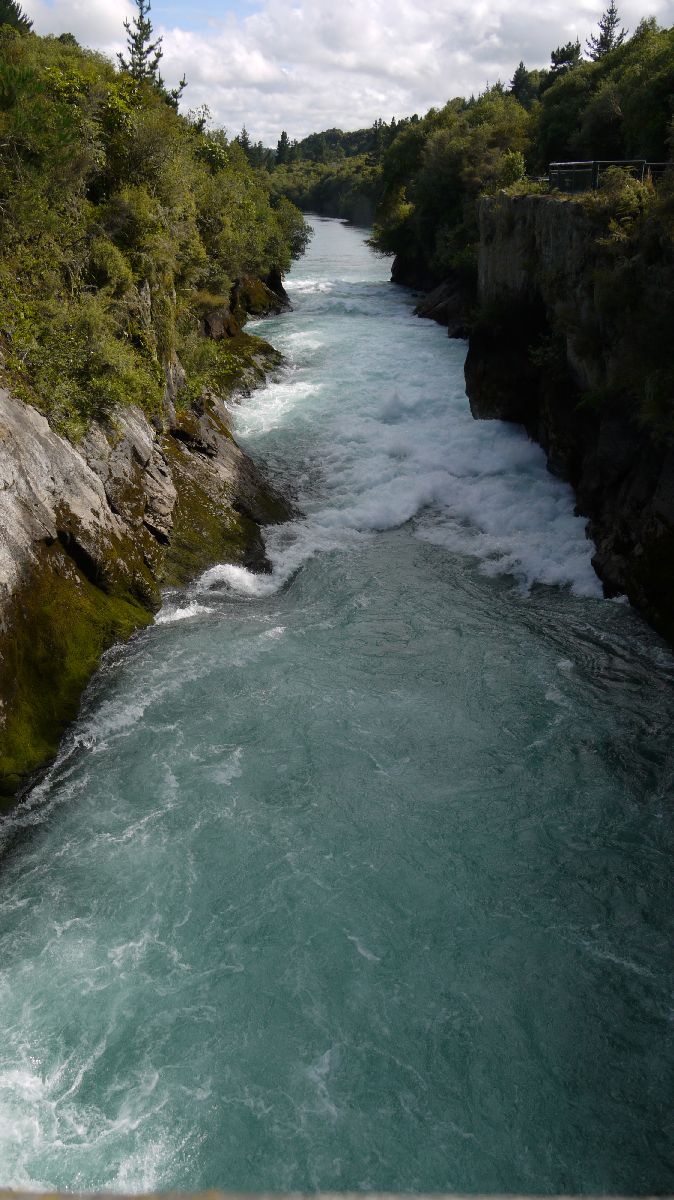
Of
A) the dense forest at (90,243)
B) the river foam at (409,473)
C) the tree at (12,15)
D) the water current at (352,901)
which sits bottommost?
→ the water current at (352,901)

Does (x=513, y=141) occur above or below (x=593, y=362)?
above

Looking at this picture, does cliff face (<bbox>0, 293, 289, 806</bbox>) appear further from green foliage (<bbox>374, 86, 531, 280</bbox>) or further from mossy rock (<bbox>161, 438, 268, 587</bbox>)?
green foliage (<bbox>374, 86, 531, 280</bbox>)

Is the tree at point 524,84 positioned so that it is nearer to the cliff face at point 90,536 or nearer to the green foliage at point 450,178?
the green foliage at point 450,178

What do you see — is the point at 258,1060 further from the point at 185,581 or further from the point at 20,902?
the point at 185,581

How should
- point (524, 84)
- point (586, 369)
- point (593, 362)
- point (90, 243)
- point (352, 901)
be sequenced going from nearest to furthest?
1. point (352, 901)
2. point (90, 243)
3. point (593, 362)
4. point (586, 369)
5. point (524, 84)

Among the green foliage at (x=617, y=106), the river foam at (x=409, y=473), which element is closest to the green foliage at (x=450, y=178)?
the green foliage at (x=617, y=106)

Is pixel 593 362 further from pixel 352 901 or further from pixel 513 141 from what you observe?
pixel 513 141

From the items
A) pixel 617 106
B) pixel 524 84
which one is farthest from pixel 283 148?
pixel 617 106
